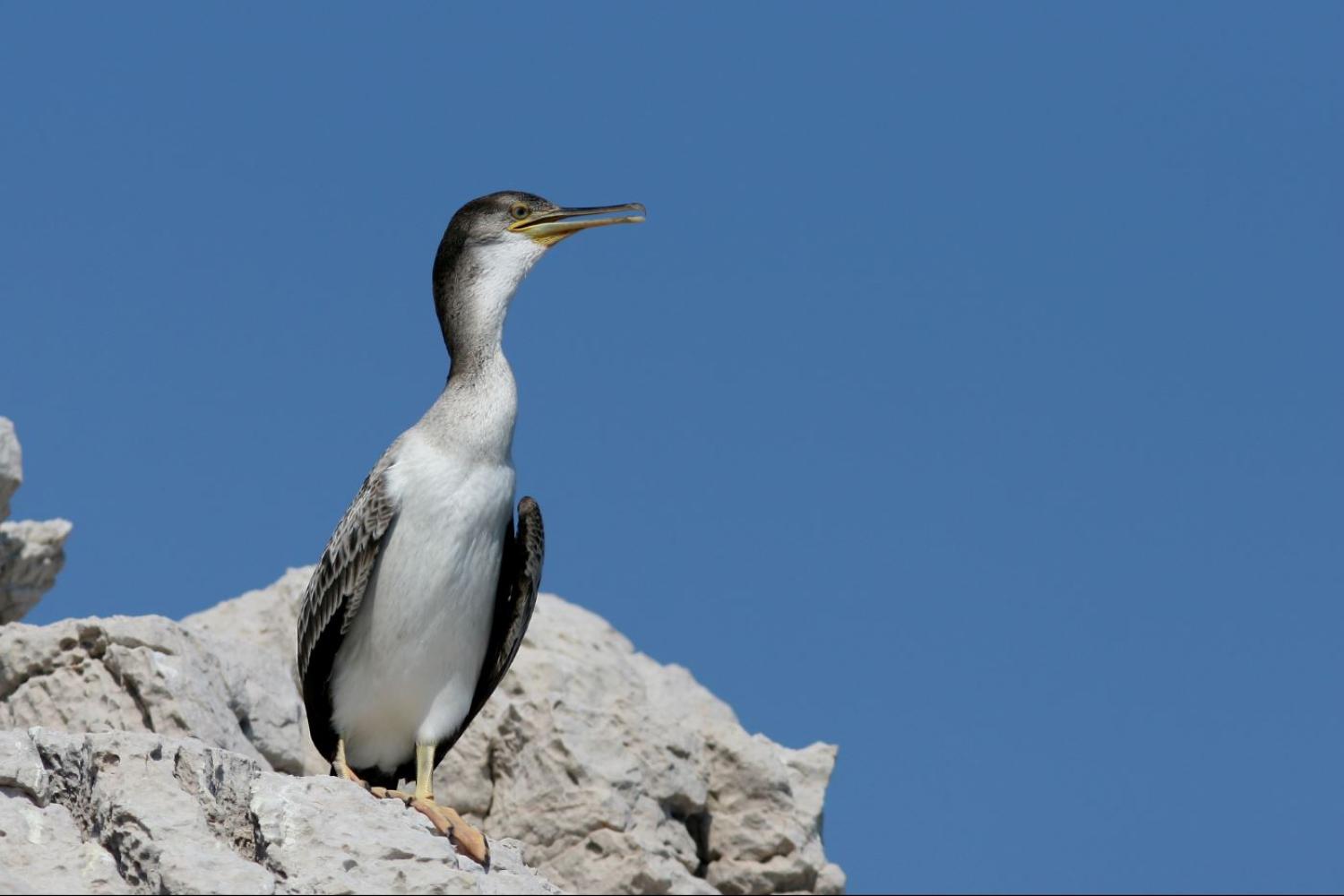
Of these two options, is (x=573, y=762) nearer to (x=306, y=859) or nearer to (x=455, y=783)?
(x=455, y=783)

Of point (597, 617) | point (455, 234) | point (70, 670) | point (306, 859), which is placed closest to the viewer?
point (306, 859)

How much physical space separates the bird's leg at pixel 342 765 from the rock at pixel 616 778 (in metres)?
2.90

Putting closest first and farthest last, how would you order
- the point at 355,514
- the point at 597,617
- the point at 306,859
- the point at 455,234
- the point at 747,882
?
the point at 306,859 < the point at 355,514 < the point at 455,234 < the point at 747,882 < the point at 597,617

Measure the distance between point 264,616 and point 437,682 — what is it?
222 inches

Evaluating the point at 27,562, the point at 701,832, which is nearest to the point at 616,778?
the point at 701,832

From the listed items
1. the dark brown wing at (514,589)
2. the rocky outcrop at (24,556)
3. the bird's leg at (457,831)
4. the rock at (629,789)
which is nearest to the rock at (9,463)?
the rocky outcrop at (24,556)

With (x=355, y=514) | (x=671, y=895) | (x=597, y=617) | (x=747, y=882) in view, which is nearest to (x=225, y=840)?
(x=355, y=514)

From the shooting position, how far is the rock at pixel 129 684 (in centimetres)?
1260

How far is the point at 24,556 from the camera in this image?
614 inches

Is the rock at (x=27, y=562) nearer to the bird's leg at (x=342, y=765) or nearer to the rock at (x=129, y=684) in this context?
the rock at (x=129, y=684)

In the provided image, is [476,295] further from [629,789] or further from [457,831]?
[629,789]

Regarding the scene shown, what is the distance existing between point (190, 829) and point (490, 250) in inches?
220

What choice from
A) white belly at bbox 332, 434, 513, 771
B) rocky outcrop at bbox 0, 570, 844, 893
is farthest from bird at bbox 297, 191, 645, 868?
rocky outcrop at bbox 0, 570, 844, 893

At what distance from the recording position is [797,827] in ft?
52.4
